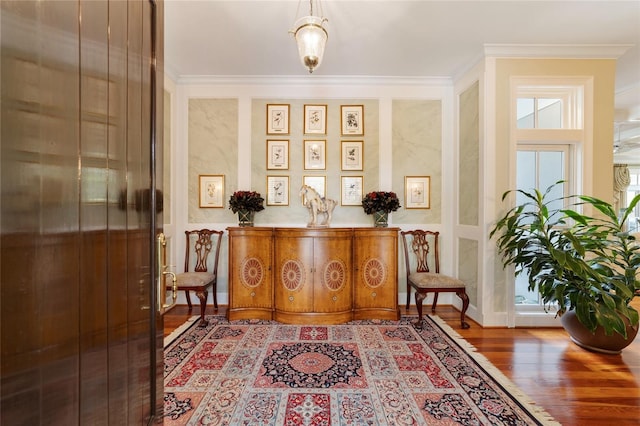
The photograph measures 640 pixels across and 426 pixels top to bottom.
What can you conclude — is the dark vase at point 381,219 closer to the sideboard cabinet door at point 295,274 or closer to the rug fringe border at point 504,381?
the sideboard cabinet door at point 295,274

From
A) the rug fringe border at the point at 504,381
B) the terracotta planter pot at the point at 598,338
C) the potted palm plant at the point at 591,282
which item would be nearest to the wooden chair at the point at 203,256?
the rug fringe border at the point at 504,381

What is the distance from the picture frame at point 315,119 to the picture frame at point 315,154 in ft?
0.47

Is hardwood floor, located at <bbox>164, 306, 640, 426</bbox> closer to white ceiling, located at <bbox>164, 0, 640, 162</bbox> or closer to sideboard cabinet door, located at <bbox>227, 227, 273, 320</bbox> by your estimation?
sideboard cabinet door, located at <bbox>227, 227, 273, 320</bbox>

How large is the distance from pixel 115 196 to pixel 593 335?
3929 mm

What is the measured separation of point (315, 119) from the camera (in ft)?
13.7

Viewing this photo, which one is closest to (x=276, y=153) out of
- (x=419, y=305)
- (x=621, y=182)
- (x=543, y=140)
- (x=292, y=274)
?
(x=292, y=274)

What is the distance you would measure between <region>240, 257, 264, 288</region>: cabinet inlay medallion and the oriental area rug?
518mm

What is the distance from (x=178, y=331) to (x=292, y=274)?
139 cm

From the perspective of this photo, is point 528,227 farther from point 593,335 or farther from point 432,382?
point 432,382

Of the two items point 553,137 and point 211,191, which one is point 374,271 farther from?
point 553,137

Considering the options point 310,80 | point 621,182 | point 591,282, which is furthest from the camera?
point 621,182

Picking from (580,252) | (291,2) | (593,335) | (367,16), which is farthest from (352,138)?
(593,335)

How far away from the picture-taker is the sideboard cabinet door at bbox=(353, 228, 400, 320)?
356 cm

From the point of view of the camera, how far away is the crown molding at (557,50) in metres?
3.37
